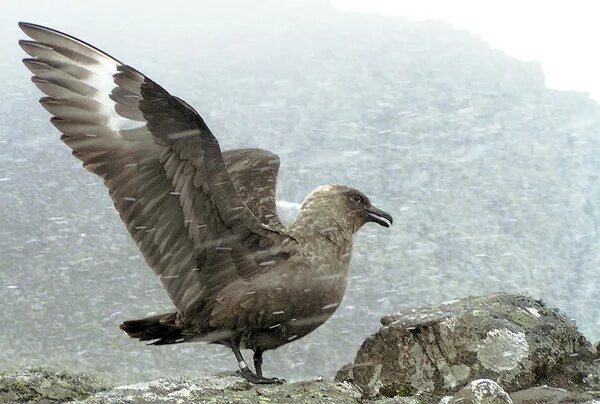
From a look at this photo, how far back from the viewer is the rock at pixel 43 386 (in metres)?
4.25

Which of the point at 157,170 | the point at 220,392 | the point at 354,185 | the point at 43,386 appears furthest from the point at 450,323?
the point at 354,185

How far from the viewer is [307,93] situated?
1303 inches

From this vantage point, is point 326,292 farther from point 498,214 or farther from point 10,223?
point 498,214

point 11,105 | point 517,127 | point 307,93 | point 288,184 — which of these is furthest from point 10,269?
point 517,127

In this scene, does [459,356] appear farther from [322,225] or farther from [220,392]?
[220,392]

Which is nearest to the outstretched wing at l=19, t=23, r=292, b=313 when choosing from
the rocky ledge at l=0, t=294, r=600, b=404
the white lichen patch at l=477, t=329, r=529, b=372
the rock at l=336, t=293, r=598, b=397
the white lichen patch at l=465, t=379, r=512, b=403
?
the rocky ledge at l=0, t=294, r=600, b=404

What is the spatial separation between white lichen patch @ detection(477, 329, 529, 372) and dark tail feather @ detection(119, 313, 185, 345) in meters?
1.63

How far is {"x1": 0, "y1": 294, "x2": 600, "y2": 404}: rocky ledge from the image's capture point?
167 inches

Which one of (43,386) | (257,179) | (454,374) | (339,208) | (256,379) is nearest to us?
(256,379)

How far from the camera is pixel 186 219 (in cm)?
437

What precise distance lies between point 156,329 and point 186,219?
0.65 metres

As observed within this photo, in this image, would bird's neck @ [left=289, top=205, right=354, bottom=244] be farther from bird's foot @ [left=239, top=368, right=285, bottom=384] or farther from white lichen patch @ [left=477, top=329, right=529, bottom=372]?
white lichen patch @ [left=477, top=329, right=529, bottom=372]

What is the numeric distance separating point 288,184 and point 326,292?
18822mm

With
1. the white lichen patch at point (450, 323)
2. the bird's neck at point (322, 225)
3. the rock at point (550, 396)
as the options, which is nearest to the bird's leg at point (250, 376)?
the bird's neck at point (322, 225)
